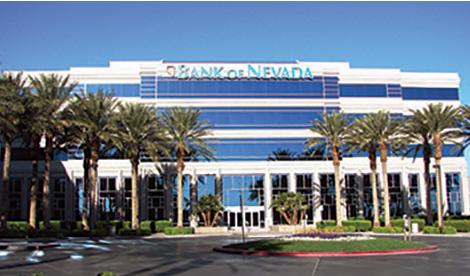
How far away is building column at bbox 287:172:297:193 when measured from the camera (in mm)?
65188

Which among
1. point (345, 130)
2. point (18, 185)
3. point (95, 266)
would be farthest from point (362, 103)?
point (95, 266)

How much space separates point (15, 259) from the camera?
86.8ft

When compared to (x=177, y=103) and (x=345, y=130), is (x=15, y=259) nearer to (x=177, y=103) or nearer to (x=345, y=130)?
(x=345, y=130)

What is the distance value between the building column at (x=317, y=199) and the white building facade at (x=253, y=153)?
13 cm

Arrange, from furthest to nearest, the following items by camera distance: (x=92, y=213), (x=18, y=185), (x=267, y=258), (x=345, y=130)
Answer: (x=18, y=185) < (x=345, y=130) < (x=92, y=213) < (x=267, y=258)

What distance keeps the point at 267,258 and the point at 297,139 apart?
143 feet

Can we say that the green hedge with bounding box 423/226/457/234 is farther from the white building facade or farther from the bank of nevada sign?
the bank of nevada sign

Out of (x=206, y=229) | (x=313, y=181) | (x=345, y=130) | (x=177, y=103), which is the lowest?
(x=206, y=229)

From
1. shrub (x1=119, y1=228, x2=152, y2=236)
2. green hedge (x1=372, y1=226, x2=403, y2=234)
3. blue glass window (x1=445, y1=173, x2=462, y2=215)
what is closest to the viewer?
green hedge (x1=372, y1=226, x2=403, y2=234)

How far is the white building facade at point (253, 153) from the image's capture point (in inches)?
2506

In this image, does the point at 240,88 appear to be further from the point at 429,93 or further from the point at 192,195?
the point at 429,93

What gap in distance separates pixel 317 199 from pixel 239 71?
745 inches

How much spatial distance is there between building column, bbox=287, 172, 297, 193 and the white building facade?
5.2 inches

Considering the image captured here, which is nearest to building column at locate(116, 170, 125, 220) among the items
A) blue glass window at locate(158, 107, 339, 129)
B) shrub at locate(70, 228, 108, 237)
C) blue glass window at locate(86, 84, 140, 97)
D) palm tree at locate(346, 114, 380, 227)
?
shrub at locate(70, 228, 108, 237)
